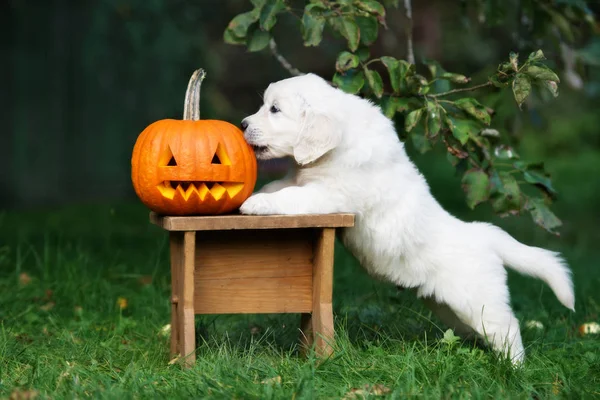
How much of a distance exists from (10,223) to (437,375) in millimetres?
5217

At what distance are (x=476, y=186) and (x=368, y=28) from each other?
94 cm

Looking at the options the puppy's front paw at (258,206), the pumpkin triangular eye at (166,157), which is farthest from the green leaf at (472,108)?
the pumpkin triangular eye at (166,157)

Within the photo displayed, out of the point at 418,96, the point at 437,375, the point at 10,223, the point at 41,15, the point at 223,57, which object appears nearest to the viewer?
the point at 437,375

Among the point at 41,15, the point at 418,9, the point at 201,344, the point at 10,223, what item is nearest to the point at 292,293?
the point at 201,344

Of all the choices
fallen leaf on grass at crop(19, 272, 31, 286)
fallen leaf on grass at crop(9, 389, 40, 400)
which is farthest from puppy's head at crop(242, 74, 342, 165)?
fallen leaf on grass at crop(19, 272, 31, 286)

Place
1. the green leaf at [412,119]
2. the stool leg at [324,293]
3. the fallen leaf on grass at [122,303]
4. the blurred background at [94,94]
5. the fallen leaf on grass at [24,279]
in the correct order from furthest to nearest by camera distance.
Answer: the blurred background at [94,94] < the fallen leaf on grass at [24,279] < the fallen leaf on grass at [122,303] < the green leaf at [412,119] < the stool leg at [324,293]

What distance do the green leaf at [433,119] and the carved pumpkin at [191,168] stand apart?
0.95 meters

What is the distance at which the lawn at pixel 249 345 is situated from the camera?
296 cm

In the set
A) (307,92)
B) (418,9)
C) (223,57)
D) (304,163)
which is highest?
(307,92)

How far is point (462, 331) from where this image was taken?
389 centimetres

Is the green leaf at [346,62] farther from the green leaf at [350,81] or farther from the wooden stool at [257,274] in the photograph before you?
the wooden stool at [257,274]

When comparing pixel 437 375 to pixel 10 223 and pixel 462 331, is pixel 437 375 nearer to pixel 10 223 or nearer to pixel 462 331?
pixel 462 331

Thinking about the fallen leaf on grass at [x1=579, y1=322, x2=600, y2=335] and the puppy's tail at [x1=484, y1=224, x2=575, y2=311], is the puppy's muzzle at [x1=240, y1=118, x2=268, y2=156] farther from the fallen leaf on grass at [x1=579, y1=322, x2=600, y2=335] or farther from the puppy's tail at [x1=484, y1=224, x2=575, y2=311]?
the fallen leaf on grass at [x1=579, y1=322, x2=600, y2=335]

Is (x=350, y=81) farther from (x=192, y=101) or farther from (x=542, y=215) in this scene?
(x=542, y=215)
